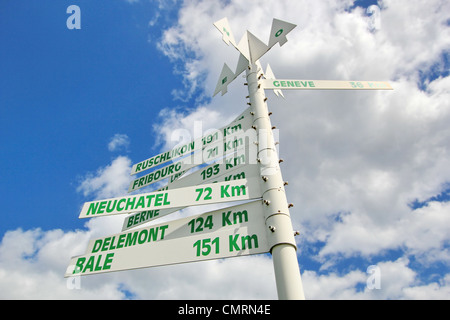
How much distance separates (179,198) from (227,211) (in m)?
0.74

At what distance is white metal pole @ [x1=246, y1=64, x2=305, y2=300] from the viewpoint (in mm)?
3152

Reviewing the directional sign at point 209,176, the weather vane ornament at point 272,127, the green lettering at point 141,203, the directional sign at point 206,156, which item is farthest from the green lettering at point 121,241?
the weather vane ornament at point 272,127

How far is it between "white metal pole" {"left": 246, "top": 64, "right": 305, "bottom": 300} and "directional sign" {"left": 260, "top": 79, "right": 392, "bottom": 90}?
0.56 metres

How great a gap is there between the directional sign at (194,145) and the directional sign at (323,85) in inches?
38.7

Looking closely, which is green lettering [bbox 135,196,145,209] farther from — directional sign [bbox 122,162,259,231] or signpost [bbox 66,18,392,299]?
directional sign [bbox 122,162,259,231]

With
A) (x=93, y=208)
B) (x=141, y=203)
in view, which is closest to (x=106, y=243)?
(x=93, y=208)

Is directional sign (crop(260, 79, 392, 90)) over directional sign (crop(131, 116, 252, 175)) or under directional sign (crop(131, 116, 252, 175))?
over

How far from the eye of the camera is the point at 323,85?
17.9 feet

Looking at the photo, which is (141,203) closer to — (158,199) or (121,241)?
(158,199)

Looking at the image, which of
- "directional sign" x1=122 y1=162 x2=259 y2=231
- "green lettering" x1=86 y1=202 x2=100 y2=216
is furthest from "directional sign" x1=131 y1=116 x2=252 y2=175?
"green lettering" x1=86 y1=202 x2=100 y2=216

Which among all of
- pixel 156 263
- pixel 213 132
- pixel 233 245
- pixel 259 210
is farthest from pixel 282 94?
pixel 156 263

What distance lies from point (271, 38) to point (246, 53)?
2.03 feet

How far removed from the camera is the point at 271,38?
5.25 m
